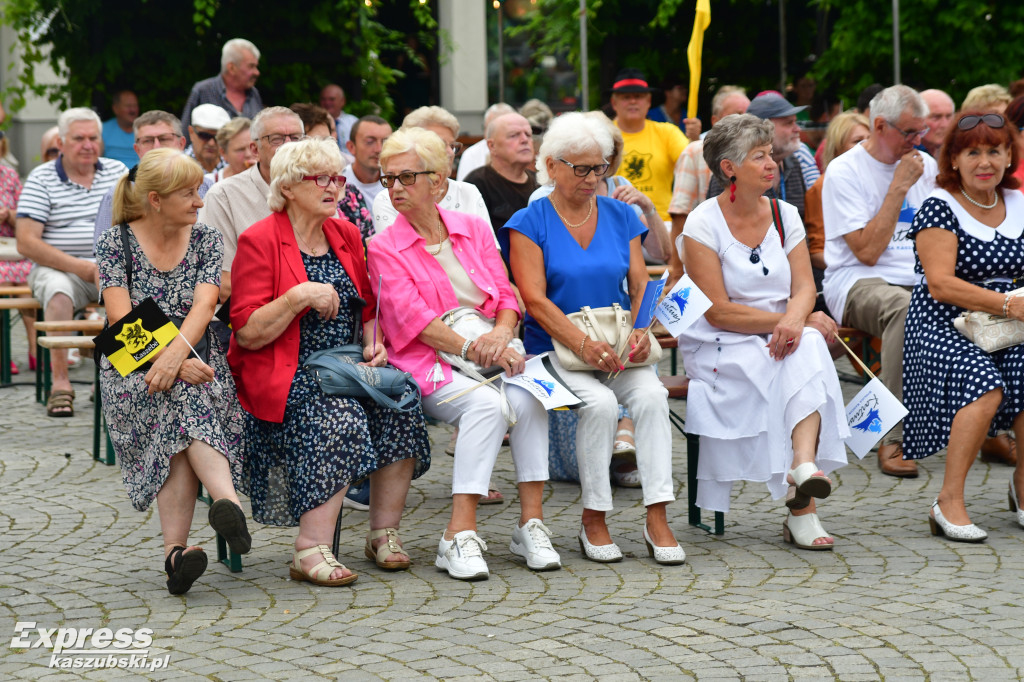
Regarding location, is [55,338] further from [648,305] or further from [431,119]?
[648,305]

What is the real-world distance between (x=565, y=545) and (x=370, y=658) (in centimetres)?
144

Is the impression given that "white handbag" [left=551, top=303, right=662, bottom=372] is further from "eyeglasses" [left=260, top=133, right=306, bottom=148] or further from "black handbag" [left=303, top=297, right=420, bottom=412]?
"eyeglasses" [left=260, top=133, right=306, bottom=148]

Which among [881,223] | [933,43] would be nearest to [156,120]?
[881,223]

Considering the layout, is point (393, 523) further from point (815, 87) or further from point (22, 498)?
point (815, 87)

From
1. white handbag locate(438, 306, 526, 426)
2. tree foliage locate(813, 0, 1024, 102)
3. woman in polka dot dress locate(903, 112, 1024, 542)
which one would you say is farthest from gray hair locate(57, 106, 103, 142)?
tree foliage locate(813, 0, 1024, 102)

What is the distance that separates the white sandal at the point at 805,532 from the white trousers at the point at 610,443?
54cm

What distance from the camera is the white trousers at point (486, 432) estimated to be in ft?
16.7

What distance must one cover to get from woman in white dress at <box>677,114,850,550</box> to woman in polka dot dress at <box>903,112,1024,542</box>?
49cm

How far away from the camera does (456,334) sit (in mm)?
5289

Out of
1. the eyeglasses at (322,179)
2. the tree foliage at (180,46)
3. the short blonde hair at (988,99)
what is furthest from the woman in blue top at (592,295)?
the tree foliage at (180,46)

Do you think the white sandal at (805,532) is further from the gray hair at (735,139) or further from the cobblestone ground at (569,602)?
the gray hair at (735,139)

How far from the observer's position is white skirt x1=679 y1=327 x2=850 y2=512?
530 cm

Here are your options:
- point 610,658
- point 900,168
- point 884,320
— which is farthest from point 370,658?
point 900,168
